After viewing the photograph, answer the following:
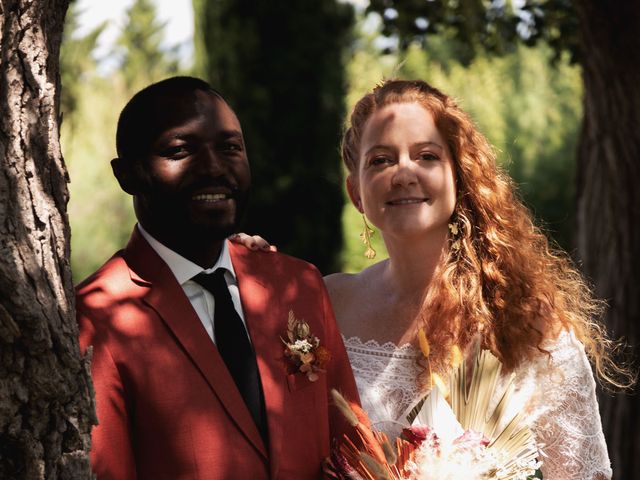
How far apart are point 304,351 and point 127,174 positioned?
2.16ft

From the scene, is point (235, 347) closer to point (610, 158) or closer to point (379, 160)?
point (379, 160)

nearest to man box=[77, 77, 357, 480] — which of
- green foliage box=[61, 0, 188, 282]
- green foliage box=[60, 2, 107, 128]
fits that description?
green foliage box=[60, 2, 107, 128]

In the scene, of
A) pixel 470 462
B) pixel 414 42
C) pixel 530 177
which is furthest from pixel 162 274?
pixel 530 177

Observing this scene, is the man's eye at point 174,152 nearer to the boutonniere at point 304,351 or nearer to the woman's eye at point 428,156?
the boutonniere at point 304,351

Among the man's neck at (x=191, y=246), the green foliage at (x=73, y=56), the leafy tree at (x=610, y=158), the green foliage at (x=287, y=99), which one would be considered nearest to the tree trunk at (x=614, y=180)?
the leafy tree at (x=610, y=158)

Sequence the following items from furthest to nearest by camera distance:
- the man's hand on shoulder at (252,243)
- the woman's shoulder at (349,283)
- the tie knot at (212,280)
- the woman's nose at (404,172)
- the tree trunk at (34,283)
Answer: the woman's shoulder at (349,283) < the woman's nose at (404,172) < the man's hand on shoulder at (252,243) < the tie knot at (212,280) < the tree trunk at (34,283)

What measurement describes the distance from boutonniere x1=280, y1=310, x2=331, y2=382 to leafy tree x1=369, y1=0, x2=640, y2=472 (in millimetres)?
2894

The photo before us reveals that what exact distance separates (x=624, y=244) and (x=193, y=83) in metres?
3.26

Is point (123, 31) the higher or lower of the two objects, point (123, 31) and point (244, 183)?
the higher

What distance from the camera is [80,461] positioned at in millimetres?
2094

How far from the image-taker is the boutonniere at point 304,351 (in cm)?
258

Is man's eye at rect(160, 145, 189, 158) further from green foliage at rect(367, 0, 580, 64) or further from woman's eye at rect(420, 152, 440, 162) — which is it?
green foliage at rect(367, 0, 580, 64)

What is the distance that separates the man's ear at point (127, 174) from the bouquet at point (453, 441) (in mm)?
762

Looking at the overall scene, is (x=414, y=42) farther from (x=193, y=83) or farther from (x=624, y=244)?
(x=193, y=83)
